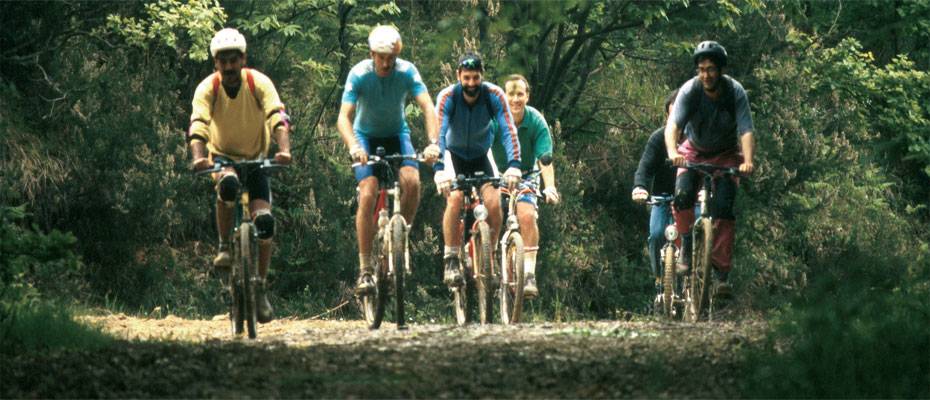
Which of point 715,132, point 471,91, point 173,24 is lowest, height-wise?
point 715,132

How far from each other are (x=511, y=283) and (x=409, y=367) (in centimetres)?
444

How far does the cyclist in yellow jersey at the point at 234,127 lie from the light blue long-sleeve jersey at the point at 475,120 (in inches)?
65.9

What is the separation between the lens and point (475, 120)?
40.5 ft

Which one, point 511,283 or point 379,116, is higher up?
point 379,116

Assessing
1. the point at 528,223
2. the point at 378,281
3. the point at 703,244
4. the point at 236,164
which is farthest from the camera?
the point at 528,223

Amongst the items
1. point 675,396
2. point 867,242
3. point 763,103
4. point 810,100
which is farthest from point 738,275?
point 675,396

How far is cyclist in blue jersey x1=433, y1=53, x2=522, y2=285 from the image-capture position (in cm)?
1219

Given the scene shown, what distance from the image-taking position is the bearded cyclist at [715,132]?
11719mm

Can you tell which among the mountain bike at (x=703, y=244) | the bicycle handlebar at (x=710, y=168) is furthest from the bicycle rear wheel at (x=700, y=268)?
the bicycle handlebar at (x=710, y=168)

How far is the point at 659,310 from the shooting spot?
44.3 feet

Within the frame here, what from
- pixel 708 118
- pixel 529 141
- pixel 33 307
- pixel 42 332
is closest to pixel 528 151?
pixel 529 141

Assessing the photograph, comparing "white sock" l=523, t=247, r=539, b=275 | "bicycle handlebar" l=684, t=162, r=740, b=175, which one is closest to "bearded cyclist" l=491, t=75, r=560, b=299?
"white sock" l=523, t=247, r=539, b=275

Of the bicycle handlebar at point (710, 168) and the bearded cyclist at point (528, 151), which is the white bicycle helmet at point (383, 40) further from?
the bicycle handlebar at point (710, 168)

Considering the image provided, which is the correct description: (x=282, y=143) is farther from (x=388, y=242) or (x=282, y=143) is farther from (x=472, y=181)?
(x=472, y=181)
